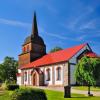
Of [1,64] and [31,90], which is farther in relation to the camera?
[1,64]

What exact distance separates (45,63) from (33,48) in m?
10.1

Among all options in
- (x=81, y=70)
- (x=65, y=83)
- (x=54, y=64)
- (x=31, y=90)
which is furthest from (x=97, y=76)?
(x=54, y=64)

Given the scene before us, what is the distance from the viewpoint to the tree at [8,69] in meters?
85.7

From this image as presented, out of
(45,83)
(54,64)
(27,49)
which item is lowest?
(45,83)

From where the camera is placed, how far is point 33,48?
5769cm

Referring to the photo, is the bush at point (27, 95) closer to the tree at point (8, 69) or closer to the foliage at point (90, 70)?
the foliage at point (90, 70)

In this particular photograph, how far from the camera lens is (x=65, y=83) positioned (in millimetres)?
42438

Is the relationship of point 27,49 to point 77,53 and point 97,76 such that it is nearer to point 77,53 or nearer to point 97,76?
point 77,53

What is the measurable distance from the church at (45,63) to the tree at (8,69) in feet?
84.0

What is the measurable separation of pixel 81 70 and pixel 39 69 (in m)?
25.2

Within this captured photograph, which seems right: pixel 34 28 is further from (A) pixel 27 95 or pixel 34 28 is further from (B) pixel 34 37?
(A) pixel 27 95

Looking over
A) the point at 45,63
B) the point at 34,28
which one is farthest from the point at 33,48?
the point at 45,63

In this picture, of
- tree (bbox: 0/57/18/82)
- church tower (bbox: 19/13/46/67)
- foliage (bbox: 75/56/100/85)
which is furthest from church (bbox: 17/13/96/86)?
tree (bbox: 0/57/18/82)

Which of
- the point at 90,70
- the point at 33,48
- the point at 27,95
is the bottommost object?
the point at 27,95
